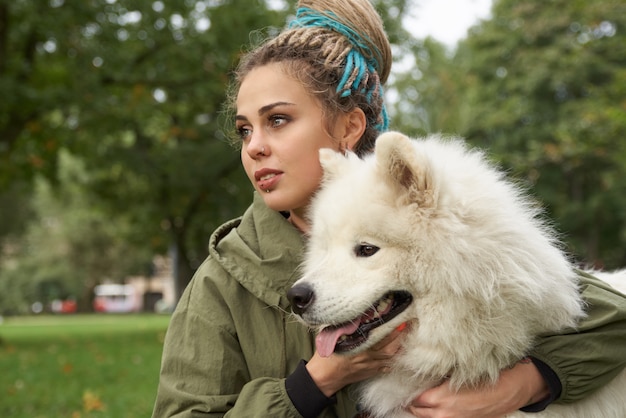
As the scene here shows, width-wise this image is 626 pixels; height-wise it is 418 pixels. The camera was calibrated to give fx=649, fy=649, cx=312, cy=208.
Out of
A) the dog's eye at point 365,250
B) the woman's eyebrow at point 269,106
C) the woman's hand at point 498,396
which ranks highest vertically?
the woman's eyebrow at point 269,106

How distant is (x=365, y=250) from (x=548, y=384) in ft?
2.76

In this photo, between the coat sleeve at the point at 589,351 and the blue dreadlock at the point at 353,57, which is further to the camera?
the blue dreadlock at the point at 353,57

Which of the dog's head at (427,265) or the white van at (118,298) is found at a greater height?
the dog's head at (427,265)

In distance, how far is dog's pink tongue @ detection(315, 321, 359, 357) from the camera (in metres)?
2.39

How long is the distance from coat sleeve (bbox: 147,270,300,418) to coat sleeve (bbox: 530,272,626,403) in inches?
38.6

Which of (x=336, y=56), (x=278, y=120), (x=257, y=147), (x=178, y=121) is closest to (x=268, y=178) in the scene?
(x=257, y=147)

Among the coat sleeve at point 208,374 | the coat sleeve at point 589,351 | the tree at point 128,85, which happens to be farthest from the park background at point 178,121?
the coat sleeve at point 208,374

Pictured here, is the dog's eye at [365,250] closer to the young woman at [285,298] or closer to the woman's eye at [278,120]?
the young woman at [285,298]

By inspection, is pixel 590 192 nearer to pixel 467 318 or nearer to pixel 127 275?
pixel 467 318

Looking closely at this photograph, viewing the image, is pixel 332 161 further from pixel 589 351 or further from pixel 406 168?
pixel 589 351

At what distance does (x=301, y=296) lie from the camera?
7.79 ft

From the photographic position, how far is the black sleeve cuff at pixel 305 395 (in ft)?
7.83

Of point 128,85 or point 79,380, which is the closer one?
point 79,380

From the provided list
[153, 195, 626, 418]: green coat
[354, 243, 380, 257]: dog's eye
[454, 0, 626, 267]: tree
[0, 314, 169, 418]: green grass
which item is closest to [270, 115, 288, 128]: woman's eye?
[153, 195, 626, 418]: green coat
